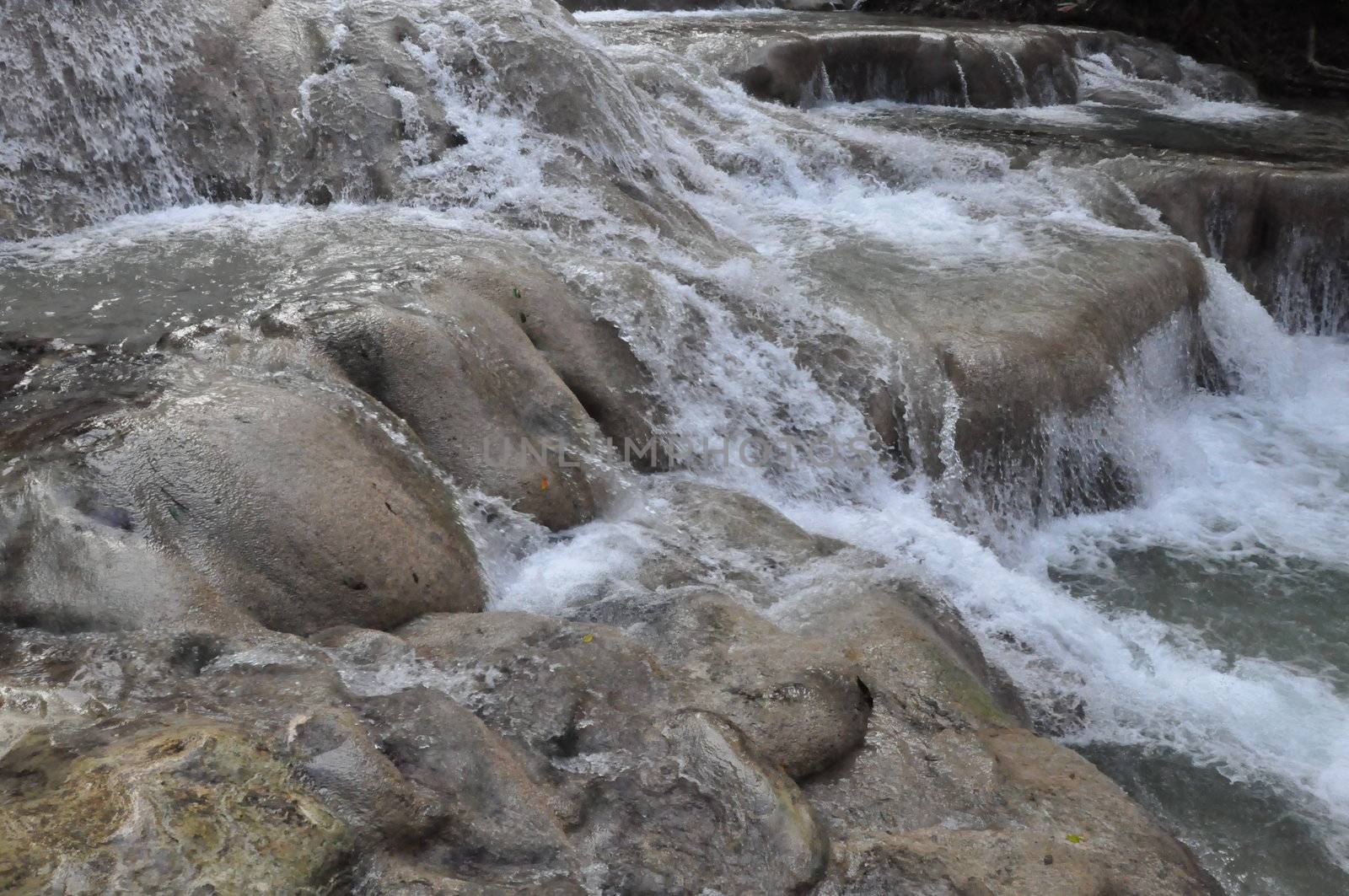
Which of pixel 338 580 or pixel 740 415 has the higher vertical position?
pixel 338 580

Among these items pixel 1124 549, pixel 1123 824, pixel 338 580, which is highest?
pixel 338 580

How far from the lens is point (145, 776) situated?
2299mm

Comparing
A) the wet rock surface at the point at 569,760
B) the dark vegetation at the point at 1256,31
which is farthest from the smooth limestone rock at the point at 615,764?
the dark vegetation at the point at 1256,31

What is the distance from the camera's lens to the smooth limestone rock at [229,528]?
10.8 feet

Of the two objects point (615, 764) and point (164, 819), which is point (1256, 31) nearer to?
point (615, 764)

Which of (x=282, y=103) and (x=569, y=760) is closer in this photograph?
(x=569, y=760)

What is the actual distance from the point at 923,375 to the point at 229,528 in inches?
157

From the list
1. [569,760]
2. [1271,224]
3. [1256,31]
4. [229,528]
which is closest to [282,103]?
[229,528]

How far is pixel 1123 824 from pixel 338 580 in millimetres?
2433

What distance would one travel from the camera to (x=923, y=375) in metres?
6.42

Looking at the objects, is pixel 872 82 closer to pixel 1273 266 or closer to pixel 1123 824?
pixel 1273 266

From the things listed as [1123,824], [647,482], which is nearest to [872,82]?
[647,482]

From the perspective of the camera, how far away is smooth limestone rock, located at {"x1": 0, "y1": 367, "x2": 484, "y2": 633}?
3.28 m

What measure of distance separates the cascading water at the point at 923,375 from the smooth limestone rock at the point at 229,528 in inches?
21.0
